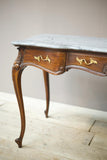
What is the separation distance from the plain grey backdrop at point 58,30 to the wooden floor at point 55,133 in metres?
0.10

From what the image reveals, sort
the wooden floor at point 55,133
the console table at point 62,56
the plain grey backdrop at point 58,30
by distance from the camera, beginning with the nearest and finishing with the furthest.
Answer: the console table at point 62,56 → the wooden floor at point 55,133 → the plain grey backdrop at point 58,30

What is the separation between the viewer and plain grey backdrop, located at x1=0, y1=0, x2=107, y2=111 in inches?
78.4

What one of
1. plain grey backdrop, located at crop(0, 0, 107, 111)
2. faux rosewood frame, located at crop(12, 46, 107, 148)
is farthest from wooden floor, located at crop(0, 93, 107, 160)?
faux rosewood frame, located at crop(12, 46, 107, 148)

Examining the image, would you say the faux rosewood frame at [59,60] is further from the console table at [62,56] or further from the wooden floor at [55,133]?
the wooden floor at [55,133]

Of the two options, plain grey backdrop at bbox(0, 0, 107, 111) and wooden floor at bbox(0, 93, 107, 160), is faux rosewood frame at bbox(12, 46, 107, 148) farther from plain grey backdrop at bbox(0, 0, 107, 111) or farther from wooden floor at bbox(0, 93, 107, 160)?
plain grey backdrop at bbox(0, 0, 107, 111)

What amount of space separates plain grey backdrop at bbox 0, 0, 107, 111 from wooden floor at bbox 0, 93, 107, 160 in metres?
0.10

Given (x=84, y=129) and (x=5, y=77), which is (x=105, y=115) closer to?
(x=84, y=129)

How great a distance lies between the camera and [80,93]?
217 cm

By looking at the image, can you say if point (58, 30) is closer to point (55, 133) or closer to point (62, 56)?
point (62, 56)

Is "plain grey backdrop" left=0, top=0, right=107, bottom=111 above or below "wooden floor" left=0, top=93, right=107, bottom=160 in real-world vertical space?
above

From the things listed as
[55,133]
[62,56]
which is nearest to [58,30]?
[62,56]


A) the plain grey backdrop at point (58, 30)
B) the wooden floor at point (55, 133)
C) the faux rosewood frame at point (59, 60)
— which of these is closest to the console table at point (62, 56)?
the faux rosewood frame at point (59, 60)

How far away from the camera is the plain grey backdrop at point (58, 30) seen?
1.99 meters

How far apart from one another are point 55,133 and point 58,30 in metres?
0.92
